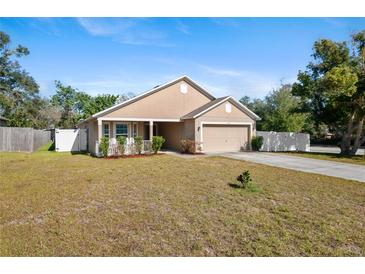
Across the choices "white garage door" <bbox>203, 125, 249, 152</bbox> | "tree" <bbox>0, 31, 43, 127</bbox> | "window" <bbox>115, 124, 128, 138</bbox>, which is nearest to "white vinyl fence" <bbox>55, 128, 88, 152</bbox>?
"window" <bbox>115, 124, 128, 138</bbox>

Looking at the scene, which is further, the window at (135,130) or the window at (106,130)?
the window at (135,130)

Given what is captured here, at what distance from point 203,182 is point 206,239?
4.30 m

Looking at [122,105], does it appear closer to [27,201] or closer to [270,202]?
[27,201]

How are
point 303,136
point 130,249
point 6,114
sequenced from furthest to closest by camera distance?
point 6,114, point 303,136, point 130,249

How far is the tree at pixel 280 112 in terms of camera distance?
30.8 meters

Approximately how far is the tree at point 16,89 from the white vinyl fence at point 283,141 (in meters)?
28.4

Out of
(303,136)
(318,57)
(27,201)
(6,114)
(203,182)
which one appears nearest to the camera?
(27,201)

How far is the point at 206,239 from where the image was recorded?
4.57 meters

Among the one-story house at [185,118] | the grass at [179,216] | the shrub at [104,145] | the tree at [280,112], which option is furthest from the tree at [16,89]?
the tree at [280,112]

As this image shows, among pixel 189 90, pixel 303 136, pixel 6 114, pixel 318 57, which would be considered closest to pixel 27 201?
pixel 189 90

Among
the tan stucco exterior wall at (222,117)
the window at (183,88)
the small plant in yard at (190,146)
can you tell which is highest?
the window at (183,88)

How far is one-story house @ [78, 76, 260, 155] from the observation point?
18.3 meters

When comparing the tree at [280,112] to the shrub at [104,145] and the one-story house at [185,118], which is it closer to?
the one-story house at [185,118]

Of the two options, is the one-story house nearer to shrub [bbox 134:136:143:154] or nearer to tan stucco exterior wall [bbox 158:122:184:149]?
tan stucco exterior wall [bbox 158:122:184:149]
